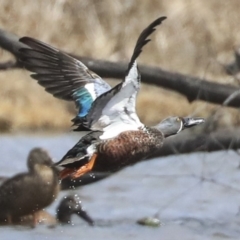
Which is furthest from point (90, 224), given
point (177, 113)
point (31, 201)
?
point (177, 113)

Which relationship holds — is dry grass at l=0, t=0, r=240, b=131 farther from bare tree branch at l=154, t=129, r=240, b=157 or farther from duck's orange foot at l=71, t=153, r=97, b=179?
duck's orange foot at l=71, t=153, r=97, b=179

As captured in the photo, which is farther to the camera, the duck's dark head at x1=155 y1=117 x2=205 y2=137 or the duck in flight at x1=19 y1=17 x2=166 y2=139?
the duck's dark head at x1=155 y1=117 x2=205 y2=137

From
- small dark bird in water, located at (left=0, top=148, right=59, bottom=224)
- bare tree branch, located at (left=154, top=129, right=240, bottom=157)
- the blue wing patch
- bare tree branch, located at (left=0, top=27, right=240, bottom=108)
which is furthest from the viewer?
small dark bird in water, located at (left=0, top=148, right=59, bottom=224)

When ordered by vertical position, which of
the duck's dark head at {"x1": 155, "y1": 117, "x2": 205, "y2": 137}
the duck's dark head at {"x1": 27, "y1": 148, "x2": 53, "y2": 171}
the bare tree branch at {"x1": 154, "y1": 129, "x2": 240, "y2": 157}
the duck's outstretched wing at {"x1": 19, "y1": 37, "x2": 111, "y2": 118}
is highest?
the duck's outstretched wing at {"x1": 19, "y1": 37, "x2": 111, "y2": 118}

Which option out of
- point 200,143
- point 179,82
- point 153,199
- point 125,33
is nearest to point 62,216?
point 153,199

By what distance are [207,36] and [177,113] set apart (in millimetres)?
1784

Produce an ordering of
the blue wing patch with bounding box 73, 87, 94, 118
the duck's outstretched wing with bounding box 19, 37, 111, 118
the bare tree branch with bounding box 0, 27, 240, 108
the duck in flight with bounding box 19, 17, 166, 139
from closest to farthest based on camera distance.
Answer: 1. the duck in flight with bounding box 19, 17, 166, 139
2. the duck's outstretched wing with bounding box 19, 37, 111, 118
3. the blue wing patch with bounding box 73, 87, 94, 118
4. the bare tree branch with bounding box 0, 27, 240, 108

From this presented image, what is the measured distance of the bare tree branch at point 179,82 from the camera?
22.7 feet

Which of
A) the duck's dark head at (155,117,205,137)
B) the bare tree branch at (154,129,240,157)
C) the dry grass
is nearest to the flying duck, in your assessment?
the duck's dark head at (155,117,205,137)

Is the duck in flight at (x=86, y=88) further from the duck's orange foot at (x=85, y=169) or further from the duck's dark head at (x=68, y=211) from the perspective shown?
the duck's dark head at (x=68, y=211)

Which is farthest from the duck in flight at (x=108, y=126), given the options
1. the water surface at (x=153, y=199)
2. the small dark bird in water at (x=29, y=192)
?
the small dark bird in water at (x=29, y=192)

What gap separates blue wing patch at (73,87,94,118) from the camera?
5.16 metres

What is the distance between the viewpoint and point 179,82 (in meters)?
7.05

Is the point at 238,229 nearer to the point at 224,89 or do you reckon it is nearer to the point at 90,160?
the point at 224,89
